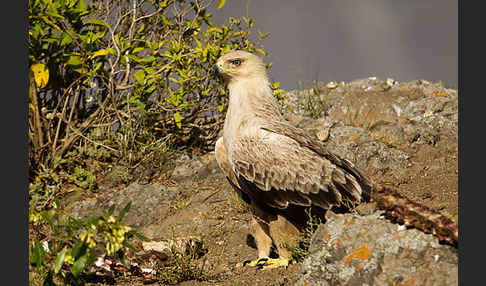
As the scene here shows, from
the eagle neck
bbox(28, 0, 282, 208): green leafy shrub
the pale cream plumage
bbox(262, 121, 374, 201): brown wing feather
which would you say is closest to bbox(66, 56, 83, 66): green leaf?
bbox(28, 0, 282, 208): green leafy shrub

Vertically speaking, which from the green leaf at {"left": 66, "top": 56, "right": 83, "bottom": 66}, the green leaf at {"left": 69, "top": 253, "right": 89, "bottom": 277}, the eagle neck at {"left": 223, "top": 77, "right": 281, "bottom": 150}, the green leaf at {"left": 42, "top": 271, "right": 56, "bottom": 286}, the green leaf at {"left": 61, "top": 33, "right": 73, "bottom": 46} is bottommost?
the green leaf at {"left": 42, "top": 271, "right": 56, "bottom": 286}

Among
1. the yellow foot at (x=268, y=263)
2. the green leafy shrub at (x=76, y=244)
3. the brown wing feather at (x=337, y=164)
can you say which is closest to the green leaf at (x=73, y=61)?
the green leafy shrub at (x=76, y=244)

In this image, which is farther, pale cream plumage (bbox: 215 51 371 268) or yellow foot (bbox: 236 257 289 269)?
yellow foot (bbox: 236 257 289 269)

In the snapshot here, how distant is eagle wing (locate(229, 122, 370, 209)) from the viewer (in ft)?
18.8

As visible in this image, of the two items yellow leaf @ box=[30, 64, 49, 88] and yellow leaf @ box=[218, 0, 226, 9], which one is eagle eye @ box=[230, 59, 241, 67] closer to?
yellow leaf @ box=[218, 0, 226, 9]

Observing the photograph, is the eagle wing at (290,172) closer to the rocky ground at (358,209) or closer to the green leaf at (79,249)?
the rocky ground at (358,209)

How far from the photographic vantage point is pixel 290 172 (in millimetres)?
5832

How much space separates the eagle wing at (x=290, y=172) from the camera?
574 cm

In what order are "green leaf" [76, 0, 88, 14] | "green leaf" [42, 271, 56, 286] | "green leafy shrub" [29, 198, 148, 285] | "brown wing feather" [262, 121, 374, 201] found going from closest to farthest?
"green leafy shrub" [29, 198, 148, 285], "green leaf" [42, 271, 56, 286], "brown wing feather" [262, 121, 374, 201], "green leaf" [76, 0, 88, 14]

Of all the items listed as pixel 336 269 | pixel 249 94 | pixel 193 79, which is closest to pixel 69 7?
pixel 193 79

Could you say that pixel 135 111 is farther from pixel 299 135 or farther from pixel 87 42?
pixel 299 135

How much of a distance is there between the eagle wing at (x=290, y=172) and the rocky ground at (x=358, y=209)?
54cm

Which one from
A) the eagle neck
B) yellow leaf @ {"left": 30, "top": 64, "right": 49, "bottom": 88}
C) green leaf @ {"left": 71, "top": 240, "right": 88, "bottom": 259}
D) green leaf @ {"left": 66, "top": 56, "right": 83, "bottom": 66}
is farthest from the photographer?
green leaf @ {"left": 66, "top": 56, "right": 83, "bottom": 66}

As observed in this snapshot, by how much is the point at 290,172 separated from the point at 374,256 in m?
1.85
